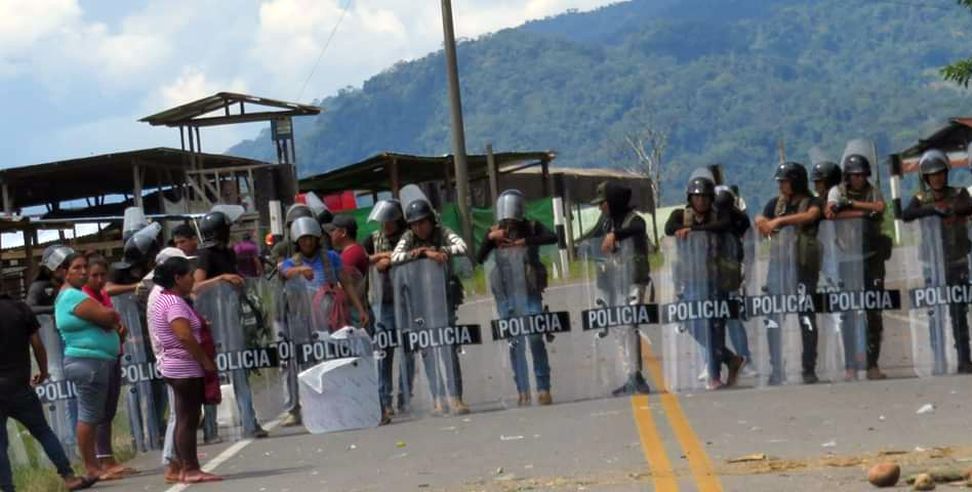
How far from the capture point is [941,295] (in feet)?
54.9

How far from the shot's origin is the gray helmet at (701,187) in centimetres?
1706

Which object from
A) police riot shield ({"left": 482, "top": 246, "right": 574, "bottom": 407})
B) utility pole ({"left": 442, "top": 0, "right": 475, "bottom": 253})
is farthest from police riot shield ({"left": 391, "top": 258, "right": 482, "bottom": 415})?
utility pole ({"left": 442, "top": 0, "right": 475, "bottom": 253})

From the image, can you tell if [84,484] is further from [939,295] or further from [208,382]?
[939,295]

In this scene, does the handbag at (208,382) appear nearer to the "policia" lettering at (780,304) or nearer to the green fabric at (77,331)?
the green fabric at (77,331)

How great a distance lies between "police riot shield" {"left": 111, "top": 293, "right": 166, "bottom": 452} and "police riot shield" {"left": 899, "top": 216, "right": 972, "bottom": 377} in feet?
22.1

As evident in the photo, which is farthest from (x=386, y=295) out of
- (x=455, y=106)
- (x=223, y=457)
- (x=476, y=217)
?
(x=476, y=217)

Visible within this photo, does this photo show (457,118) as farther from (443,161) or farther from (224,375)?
(443,161)

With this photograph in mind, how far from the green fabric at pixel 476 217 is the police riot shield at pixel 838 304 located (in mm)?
26517

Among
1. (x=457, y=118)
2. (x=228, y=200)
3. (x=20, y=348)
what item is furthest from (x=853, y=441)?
(x=228, y=200)

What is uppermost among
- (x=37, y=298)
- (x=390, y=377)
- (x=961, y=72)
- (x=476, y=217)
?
(x=961, y=72)

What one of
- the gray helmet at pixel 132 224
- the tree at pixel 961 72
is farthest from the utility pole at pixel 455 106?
the gray helmet at pixel 132 224

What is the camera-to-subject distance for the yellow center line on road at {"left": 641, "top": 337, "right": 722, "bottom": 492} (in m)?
11.4

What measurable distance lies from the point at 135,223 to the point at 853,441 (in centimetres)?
1035

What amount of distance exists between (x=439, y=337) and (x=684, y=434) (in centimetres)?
420
